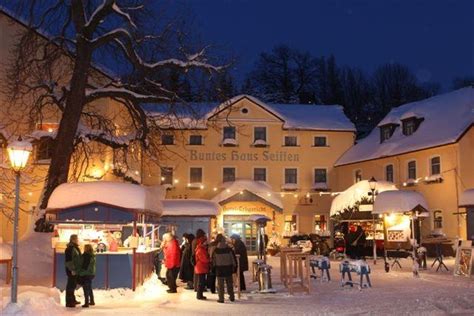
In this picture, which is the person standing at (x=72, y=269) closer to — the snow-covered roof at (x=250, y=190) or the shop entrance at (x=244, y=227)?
the snow-covered roof at (x=250, y=190)

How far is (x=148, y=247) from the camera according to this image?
2059cm

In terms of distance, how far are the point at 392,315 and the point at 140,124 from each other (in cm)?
1253

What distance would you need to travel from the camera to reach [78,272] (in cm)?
1453

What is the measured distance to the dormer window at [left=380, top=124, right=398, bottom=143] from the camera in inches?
1674

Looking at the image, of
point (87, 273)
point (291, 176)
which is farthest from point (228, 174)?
point (87, 273)

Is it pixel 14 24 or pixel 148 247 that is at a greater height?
pixel 14 24

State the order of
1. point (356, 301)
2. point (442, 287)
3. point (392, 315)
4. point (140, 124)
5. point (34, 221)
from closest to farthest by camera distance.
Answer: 1. point (392, 315)
2. point (356, 301)
3. point (442, 287)
4. point (34, 221)
5. point (140, 124)

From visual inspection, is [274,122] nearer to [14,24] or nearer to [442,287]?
[14,24]

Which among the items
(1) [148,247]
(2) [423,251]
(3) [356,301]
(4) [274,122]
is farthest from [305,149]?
(3) [356,301]

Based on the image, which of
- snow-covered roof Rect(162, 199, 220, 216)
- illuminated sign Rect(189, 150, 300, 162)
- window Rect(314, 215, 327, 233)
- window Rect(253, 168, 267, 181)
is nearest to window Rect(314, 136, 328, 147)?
illuminated sign Rect(189, 150, 300, 162)

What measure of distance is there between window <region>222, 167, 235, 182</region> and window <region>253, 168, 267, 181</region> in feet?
4.93

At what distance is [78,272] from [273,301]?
4.52 m

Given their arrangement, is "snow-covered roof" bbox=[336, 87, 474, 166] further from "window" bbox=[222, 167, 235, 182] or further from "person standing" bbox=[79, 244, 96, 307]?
"person standing" bbox=[79, 244, 96, 307]

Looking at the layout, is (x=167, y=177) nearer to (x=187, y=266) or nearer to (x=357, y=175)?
(x=357, y=175)
